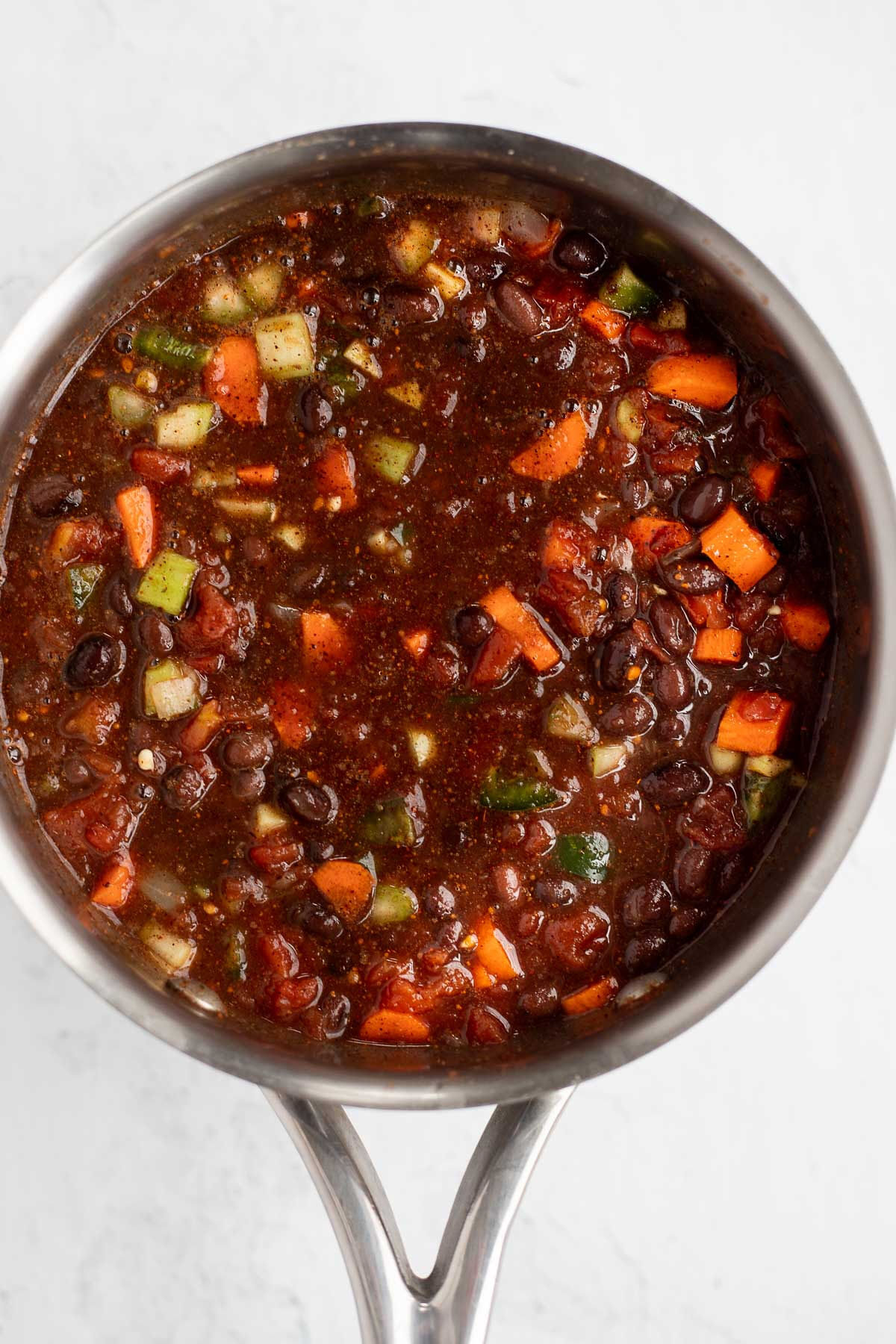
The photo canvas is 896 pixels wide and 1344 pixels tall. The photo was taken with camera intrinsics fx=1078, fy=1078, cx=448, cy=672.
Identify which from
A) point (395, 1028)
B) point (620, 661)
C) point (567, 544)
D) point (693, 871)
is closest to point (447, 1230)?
point (395, 1028)

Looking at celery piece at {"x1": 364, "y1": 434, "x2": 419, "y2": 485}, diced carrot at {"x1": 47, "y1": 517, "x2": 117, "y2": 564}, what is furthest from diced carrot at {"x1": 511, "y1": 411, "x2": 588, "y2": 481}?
diced carrot at {"x1": 47, "y1": 517, "x2": 117, "y2": 564}

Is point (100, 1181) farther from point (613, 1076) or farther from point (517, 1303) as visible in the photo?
point (613, 1076)

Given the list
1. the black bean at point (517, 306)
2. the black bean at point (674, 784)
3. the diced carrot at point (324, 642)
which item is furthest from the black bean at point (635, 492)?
the diced carrot at point (324, 642)

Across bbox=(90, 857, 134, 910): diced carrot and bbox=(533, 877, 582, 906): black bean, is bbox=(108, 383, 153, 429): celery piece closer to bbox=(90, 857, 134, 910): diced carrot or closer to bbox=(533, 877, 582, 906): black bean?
bbox=(90, 857, 134, 910): diced carrot

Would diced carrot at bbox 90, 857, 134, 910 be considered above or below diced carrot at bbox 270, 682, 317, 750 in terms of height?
below

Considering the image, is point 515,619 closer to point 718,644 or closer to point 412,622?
point 412,622

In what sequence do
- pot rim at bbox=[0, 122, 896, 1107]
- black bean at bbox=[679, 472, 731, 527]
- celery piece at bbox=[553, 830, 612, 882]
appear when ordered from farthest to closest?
celery piece at bbox=[553, 830, 612, 882] < black bean at bbox=[679, 472, 731, 527] < pot rim at bbox=[0, 122, 896, 1107]
